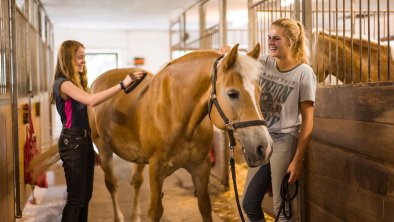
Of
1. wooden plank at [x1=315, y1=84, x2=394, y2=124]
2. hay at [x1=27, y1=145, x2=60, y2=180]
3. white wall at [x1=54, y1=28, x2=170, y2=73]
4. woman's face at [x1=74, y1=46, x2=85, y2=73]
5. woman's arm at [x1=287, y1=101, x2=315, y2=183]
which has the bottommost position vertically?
hay at [x1=27, y1=145, x2=60, y2=180]

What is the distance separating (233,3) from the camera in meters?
7.49

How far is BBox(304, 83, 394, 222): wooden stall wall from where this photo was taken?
5.60 feet

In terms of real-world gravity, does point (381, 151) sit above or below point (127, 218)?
above

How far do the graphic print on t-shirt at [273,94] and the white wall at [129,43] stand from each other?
975 centimetres

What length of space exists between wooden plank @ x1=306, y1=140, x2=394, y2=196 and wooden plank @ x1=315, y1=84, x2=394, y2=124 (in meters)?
0.18

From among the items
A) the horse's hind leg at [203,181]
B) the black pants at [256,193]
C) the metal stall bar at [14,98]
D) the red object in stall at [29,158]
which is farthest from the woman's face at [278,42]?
the red object in stall at [29,158]

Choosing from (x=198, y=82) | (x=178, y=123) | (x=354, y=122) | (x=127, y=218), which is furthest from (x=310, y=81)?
(x=127, y=218)

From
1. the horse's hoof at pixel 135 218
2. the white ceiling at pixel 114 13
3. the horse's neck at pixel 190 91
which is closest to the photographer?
the horse's neck at pixel 190 91

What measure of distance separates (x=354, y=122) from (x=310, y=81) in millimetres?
347

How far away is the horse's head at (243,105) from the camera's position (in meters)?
1.63

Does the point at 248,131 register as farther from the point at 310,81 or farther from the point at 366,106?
the point at 366,106

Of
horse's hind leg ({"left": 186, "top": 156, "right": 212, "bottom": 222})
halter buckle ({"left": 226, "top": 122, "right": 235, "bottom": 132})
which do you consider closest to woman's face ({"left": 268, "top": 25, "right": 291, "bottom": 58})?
halter buckle ({"left": 226, "top": 122, "right": 235, "bottom": 132})

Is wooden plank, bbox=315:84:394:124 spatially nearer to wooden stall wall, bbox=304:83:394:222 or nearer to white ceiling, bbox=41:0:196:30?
wooden stall wall, bbox=304:83:394:222

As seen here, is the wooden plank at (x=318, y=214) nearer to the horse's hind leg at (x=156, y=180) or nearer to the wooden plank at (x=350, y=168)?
the wooden plank at (x=350, y=168)
